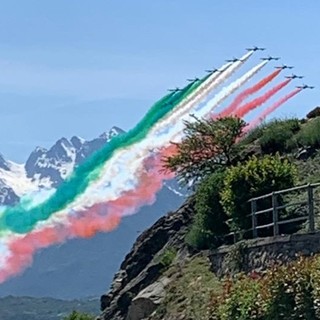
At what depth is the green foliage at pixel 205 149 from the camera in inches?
1586

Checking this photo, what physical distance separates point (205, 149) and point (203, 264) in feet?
29.7

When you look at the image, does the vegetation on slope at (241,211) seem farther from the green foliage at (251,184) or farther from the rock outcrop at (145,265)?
the rock outcrop at (145,265)

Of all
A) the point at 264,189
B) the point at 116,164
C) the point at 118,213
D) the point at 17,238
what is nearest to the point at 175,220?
the point at 264,189

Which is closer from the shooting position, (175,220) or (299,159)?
(299,159)

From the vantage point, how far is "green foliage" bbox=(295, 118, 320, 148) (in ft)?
125

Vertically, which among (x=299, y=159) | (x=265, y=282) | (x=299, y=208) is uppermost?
(x=299, y=159)

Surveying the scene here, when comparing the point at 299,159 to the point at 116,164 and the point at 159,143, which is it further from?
the point at 116,164

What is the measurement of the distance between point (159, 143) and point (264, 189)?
→ 21.9m

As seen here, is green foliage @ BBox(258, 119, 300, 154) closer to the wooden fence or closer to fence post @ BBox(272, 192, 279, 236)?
the wooden fence

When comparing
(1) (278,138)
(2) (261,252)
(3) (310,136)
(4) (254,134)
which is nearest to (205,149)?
(1) (278,138)

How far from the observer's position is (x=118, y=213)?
224 ft

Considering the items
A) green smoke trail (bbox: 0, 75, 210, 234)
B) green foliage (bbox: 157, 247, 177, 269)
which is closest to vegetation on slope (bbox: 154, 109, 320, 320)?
green foliage (bbox: 157, 247, 177, 269)

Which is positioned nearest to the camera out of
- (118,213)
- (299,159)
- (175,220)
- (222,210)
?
(222,210)

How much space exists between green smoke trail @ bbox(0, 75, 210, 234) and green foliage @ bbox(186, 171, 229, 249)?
18.1 metres
